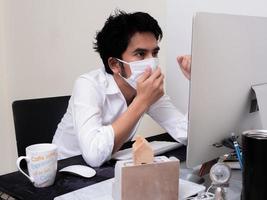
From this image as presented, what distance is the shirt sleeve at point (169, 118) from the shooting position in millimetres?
1306

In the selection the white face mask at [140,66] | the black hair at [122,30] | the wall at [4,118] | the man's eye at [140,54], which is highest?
the black hair at [122,30]

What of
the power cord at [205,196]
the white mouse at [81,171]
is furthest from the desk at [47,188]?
the power cord at [205,196]

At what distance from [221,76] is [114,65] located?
0.67 m

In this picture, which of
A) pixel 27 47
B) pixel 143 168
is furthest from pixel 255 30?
pixel 27 47

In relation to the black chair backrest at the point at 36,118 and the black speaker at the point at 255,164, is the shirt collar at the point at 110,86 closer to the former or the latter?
the black chair backrest at the point at 36,118

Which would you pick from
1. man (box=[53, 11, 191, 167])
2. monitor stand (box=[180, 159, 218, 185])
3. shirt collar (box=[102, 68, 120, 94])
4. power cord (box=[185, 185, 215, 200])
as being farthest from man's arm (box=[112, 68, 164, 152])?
power cord (box=[185, 185, 215, 200])

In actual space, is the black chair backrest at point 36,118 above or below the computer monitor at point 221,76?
below

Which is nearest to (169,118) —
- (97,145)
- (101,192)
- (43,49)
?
(97,145)

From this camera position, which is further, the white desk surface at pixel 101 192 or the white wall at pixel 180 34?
the white wall at pixel 180 34

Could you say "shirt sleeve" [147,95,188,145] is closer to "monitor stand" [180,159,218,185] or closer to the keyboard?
the keyboard

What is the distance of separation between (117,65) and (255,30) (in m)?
0.66

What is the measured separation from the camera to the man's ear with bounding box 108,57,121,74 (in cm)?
132

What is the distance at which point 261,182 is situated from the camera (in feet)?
1.81

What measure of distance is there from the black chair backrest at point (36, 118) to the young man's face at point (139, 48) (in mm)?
311
